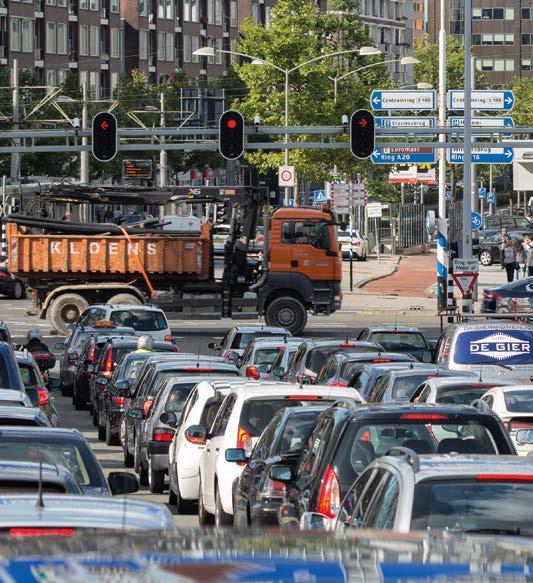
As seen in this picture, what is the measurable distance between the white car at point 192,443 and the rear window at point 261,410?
4.41 feet

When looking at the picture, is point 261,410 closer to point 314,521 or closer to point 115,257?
point 314,521

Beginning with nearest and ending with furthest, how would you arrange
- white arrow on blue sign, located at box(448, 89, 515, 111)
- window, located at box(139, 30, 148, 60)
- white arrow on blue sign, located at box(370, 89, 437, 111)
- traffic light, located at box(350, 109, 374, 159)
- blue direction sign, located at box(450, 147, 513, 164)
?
traffic light, located at box(350, 109, 374, 159)
white arrow on blue sign, located at box(448, 89, 515, 111)
white arrow on blue sign, located at box(370, 89, 437, 111)
blue direction sign, located at box(450, 147, 513, 164)
window, located at box(139, 30, 148, 60)

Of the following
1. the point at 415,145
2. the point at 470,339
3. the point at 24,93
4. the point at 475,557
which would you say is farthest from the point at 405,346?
the point at 24,93

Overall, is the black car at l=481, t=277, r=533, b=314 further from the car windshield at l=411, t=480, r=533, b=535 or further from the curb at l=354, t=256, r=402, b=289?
the car windshield at l=411, t=480, r=533, b=535

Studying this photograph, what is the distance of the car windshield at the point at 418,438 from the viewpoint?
35.6 feet

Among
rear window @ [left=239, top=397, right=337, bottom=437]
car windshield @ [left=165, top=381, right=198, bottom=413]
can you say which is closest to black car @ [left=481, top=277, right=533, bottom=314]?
car windshield @ [left=165, top=381, right=198, bottom=413]

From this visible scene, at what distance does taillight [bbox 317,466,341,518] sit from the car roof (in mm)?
3700

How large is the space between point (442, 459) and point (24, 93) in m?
82.1

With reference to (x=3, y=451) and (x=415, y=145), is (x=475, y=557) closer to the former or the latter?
(x=3, y=451)

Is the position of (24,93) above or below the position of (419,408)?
above

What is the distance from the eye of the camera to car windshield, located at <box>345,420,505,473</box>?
427 inches

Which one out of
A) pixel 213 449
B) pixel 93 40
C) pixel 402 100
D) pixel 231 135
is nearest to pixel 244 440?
pixel 213 449

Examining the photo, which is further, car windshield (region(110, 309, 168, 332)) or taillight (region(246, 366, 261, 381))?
car windshield (region(110, 309, 168, 332))

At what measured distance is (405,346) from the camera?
28359 mm
